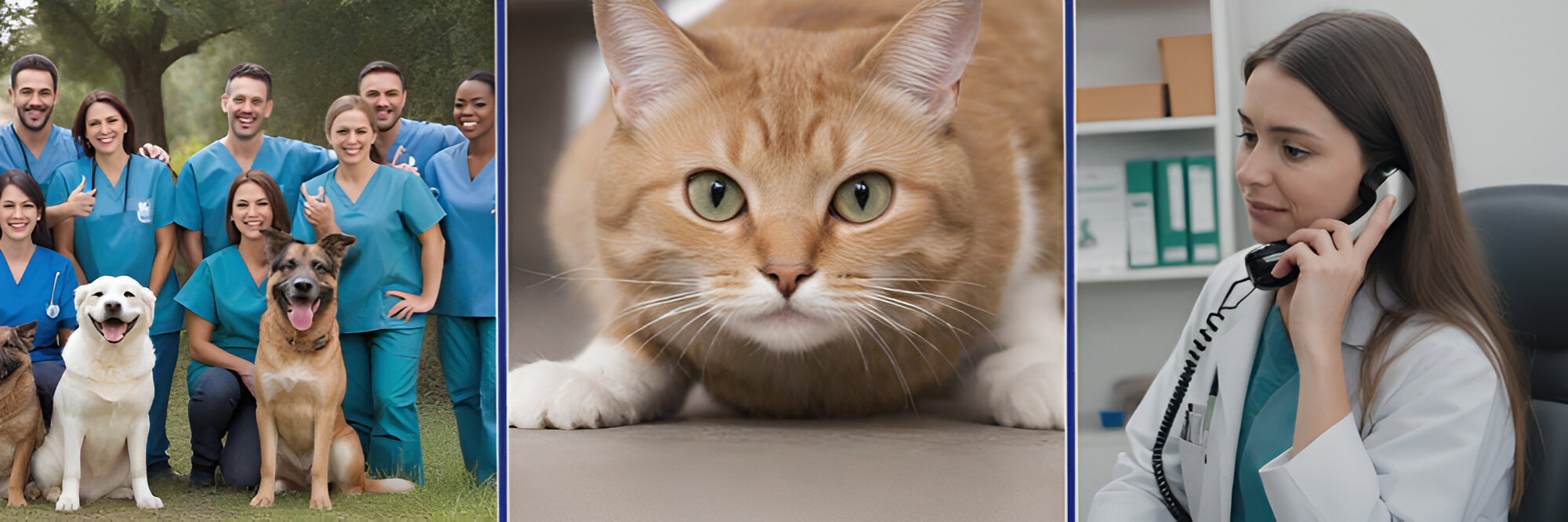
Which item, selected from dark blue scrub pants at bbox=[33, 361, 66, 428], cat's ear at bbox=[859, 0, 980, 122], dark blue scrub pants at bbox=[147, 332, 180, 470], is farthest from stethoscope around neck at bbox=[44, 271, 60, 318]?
cat's ear at bbox=[859, 0, 980, 122]

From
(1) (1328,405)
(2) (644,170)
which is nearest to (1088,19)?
(2) (644,170)

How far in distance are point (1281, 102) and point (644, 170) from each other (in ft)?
4.12

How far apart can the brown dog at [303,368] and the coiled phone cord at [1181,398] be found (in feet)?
5.87

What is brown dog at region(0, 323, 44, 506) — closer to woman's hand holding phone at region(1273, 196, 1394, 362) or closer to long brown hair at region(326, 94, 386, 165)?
long brown hair at region(326, 94, 386, 165)

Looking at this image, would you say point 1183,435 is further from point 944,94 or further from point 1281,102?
point 944,94

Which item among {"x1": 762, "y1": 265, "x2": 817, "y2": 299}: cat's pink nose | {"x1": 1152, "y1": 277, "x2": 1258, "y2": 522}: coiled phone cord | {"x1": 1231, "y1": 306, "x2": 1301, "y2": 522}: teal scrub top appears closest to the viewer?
{"x1": 1231, "y1": 306, "x2": 1301, "y2": 522}: teal scrub top

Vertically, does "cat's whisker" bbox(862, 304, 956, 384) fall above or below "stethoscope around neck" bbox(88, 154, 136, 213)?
below

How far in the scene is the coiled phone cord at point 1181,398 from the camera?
1.54 m

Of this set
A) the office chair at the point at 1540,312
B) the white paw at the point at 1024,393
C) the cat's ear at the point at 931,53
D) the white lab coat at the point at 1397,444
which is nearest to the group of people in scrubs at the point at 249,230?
the cat's ear at the point at 931,53

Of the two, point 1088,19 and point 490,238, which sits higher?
point 1088,19

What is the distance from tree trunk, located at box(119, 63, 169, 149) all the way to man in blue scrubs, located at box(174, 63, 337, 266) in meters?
0.13

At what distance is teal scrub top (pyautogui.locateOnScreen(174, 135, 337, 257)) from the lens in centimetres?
228

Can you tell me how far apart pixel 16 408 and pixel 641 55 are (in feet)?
5.49

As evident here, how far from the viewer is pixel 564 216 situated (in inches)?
84.9
